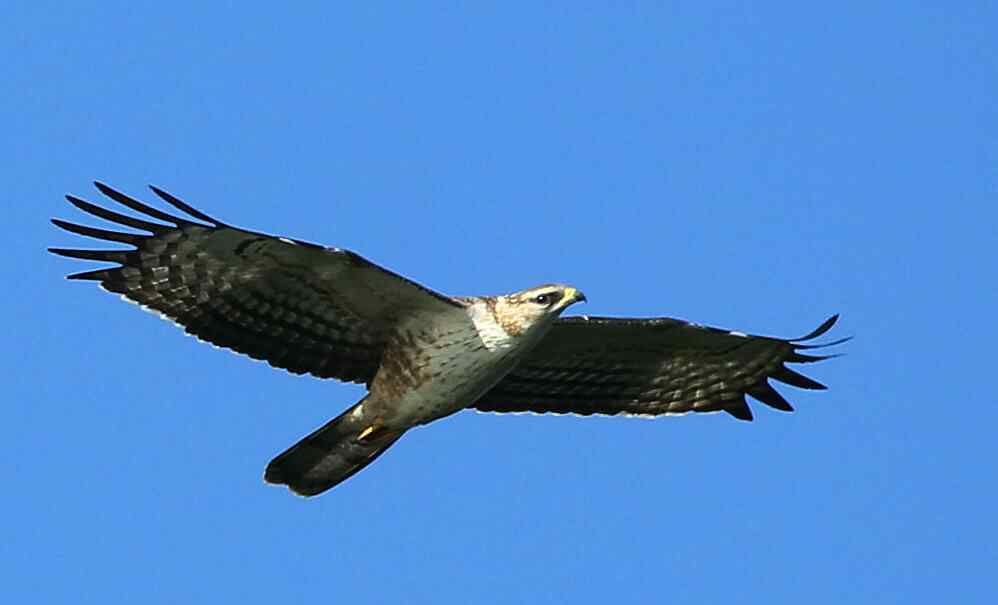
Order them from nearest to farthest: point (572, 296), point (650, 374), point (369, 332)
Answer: point (572, 296) < point (369, 332) < point (650, 374)

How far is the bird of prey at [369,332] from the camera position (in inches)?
621

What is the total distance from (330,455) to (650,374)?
2.62m

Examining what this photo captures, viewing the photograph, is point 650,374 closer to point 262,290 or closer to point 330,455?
point 330,455

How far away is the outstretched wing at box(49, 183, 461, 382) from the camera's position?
15.6 metres

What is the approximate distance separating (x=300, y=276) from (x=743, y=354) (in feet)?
12.4

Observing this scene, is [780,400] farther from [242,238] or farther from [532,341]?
[242,238]

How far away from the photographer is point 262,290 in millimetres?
16156

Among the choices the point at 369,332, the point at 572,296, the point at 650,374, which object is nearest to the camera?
the point at 572,296

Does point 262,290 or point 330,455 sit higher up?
A: point 262,290

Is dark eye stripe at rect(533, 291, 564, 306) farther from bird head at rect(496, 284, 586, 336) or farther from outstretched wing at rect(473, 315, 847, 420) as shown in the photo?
outstretched wing at rect(473, 315, 847, 420)

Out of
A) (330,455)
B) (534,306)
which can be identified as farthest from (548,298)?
(330,455)

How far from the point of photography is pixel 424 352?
16234mm

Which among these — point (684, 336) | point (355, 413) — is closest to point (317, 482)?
point (355, 413)

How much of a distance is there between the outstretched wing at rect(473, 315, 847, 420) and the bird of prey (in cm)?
2
